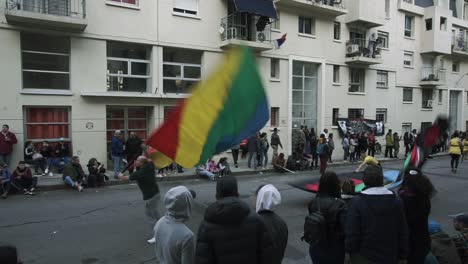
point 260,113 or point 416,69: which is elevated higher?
point 416,69

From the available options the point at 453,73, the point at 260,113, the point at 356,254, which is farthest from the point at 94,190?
the point at 453,73

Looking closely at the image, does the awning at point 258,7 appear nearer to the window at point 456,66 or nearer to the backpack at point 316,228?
the backpack at point 316,228

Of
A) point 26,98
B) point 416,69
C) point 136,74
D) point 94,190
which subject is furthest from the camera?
point 416,69

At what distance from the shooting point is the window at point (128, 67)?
51.9 ft

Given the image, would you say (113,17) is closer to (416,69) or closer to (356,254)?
(356,254)

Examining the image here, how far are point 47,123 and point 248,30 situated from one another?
34.6ft

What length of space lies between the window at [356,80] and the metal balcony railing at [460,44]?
470 inches

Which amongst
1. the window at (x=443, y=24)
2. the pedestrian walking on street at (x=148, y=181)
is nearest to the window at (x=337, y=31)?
the window at (x=443, y=24)

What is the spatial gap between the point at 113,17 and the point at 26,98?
469 cm

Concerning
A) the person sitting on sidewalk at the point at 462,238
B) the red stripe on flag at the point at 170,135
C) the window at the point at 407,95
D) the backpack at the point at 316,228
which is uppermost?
the window at the point at 407,95

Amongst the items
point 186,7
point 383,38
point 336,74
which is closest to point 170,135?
point 186,7

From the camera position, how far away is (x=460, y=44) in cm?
3164

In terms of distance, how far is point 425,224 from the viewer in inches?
158

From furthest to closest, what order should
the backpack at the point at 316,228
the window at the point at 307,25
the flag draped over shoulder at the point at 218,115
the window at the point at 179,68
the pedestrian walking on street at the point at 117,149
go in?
1. the window at the point at 307,25
2. the window at the point at 179,68
3. the pedestrian walking on street at the point at 117,149
4. the flag draped over shoulder at the point at 218,115
5. the backpack at the point at 316,228
